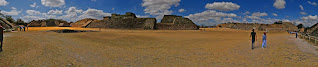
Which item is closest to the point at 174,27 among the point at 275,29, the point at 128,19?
the point at 128,19

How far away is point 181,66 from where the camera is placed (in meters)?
4.56

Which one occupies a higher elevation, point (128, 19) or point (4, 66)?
point (128, 19)

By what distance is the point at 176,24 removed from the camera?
40.0 meters

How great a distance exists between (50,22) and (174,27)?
42.4 m

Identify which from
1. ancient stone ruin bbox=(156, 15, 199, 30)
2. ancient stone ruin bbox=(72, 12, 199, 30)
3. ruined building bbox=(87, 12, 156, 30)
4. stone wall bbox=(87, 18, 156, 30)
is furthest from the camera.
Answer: ancient stone ruin bbox=(156, 15, 199, 30)

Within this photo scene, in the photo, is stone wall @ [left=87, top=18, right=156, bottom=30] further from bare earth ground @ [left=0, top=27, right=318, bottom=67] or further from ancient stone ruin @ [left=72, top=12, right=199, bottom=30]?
bare earth ground @ [left=0, top=27, right=318, bottom=67]

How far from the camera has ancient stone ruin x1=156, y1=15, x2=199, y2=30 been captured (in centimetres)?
3853

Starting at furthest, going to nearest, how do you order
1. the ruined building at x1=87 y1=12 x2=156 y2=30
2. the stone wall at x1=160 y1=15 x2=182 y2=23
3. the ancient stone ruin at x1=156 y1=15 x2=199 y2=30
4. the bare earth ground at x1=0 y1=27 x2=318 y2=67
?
the stone wall at x1=160 y1=15 x2=182 y2=23
the ancient stone ruin at x1=156 y1=15 x2=199 y2=30
the ruined building at x1=87 y1=12 x2=156 y2=30
the bare earth ground at x1=0 y1=27 x2=318 y2=67

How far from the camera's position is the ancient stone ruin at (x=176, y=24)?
38528mm

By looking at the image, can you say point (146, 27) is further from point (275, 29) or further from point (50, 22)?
point (275, 29)

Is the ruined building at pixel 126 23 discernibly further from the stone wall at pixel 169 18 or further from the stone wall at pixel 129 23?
the stone wall at pixel 169 18

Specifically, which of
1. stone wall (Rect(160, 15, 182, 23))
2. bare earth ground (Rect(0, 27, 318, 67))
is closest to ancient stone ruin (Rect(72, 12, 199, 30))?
stone wall (Rect(160, 15, 182, 23))

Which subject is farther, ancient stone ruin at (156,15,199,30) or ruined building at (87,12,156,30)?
ancient stone ruin at (156,15,199,30)

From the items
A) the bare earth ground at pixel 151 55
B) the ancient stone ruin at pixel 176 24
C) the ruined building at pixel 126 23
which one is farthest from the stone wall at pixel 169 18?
the bare earth ground at pixel 151 55
